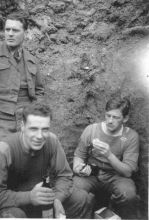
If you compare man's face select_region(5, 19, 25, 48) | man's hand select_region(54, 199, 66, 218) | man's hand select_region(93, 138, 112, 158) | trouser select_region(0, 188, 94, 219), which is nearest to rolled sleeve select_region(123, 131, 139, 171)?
man's hand select_region(93, 138, 112, 158)

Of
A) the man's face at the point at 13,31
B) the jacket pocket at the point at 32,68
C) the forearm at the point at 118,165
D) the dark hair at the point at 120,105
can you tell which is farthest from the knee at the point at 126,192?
the man's face at the point at 13,31

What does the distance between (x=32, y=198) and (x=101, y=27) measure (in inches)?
119

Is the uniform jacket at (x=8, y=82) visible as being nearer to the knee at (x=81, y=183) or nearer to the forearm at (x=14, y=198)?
the knee at (x=81, y=183)

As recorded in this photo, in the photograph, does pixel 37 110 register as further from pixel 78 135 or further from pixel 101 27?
pixel 101 27

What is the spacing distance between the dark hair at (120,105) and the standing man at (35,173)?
2.88 feet

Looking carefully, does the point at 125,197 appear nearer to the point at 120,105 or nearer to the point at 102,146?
the point at 102,146

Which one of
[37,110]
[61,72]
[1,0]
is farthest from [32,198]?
[1,0]

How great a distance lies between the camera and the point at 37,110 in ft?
13.4

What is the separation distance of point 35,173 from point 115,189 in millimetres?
1037

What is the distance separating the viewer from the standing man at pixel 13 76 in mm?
4926

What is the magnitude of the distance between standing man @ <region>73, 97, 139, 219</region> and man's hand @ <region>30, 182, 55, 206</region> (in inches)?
36.5

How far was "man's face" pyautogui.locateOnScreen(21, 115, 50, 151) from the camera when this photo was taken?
4023mm

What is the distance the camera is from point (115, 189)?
4.80 metres

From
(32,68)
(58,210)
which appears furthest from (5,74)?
(58,210)
